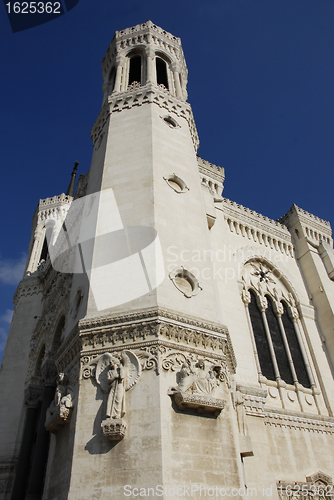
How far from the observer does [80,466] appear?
24.0 ft

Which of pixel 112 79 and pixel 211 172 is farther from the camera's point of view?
pixel 211 172

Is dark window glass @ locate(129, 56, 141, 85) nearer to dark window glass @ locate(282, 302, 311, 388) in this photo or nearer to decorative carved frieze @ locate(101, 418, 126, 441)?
dark window glass @ locate(282, 302, 311, 388)

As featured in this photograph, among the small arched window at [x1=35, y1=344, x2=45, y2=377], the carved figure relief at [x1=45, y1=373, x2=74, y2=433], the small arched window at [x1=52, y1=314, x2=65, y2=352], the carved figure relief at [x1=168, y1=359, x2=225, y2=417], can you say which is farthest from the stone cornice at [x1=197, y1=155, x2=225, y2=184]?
the carved figure relief at [x1=45, y1=373, x2=74, y2=433]

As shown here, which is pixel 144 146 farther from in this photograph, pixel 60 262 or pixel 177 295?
pixel 60 262

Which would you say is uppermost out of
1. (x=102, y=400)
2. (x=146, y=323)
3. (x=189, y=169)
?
(x=189, y=169)

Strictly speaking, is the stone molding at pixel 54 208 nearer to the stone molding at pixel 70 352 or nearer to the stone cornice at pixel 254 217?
the stone cornice at pixel 254 217

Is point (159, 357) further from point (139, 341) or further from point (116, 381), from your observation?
point (116, 381)

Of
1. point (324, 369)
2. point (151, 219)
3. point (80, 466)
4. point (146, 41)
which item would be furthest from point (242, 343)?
point (146, 41)

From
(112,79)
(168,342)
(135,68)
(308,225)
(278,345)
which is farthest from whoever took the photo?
(308,225)

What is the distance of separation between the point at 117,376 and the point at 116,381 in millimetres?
98

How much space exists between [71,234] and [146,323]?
29.7 feet

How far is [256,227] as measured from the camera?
1911 centimetres

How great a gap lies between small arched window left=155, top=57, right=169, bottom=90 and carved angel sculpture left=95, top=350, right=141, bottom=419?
12.9 meters

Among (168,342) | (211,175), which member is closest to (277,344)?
(211,175)
